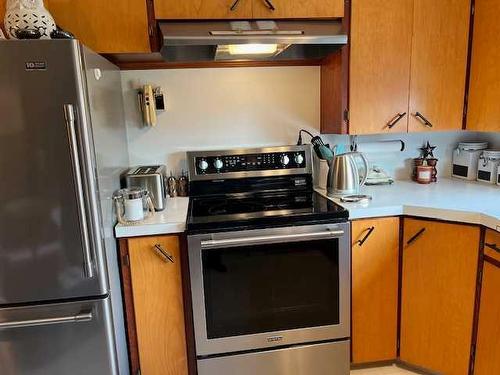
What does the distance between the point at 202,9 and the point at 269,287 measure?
52.4 inches

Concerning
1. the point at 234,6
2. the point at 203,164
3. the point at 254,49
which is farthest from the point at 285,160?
the point at 234,6

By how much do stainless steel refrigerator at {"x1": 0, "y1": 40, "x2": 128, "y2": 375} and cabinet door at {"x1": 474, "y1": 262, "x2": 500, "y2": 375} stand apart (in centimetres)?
158

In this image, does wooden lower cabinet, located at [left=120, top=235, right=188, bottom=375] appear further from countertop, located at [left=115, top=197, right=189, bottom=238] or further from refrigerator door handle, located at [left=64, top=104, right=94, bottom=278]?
refrigerator door handle, located at [left=64, top=104, right=94, bottom=278]

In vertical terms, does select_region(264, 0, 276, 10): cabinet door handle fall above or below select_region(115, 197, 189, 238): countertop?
above

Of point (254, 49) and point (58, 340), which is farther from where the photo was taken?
point (254, 49)

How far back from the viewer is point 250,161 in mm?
2145

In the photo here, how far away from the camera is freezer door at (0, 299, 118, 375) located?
1.40 metres

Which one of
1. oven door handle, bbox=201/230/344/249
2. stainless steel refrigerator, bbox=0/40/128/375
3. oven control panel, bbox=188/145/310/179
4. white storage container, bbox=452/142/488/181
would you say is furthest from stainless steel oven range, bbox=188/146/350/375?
white storage container, bbox=452/142/488/181

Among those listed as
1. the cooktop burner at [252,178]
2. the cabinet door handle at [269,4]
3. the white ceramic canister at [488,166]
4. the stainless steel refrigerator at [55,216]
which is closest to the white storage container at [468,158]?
the white ceramic canister at [488,166]

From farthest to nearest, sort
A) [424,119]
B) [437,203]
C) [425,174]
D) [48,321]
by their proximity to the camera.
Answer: [425,174], [424,119], [437,203], [48,321]

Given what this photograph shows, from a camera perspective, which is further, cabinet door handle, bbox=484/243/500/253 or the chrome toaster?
the chrome toaster

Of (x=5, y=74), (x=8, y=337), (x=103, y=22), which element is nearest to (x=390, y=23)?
(x=103, y=22)

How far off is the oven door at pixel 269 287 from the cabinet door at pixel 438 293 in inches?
13.2

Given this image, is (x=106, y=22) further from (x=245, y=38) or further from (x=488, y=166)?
(x=488, y=166)
